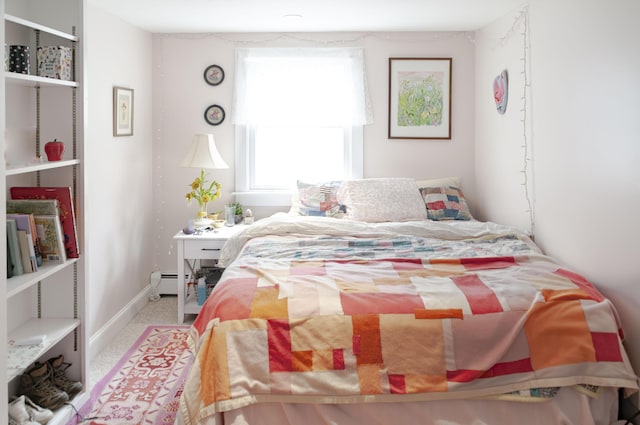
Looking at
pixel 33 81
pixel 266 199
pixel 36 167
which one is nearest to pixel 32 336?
Answer: pixel 36 167

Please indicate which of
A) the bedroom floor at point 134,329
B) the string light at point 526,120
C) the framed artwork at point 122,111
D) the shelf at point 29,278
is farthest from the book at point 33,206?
the string light at point 526,120

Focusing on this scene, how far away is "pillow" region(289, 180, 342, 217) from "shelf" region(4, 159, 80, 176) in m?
2.01

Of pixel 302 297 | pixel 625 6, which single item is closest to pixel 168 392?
pixel 302 297

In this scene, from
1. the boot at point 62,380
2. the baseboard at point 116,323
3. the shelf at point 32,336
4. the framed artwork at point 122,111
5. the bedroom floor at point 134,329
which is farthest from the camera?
the framed artwork at point 122,111

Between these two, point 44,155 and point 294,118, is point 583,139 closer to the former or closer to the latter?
point 294,118

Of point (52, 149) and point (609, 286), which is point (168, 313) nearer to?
point (52, 149)

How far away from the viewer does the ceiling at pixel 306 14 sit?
3869 mm

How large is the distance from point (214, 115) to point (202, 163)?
1.93 ft

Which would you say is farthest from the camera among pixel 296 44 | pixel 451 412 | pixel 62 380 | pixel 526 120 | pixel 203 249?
pixel 296 44

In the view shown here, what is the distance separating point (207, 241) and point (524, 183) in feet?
7.30

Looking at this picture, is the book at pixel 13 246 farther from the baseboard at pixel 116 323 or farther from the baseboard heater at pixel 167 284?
the baseboard heater at pixel 167 284

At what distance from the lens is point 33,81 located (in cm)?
253

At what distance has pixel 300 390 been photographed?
2.38 metres

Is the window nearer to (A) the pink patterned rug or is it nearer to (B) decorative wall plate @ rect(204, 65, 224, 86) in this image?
(B) decorative wall plate @ rect(204, 65, 224, 86)
